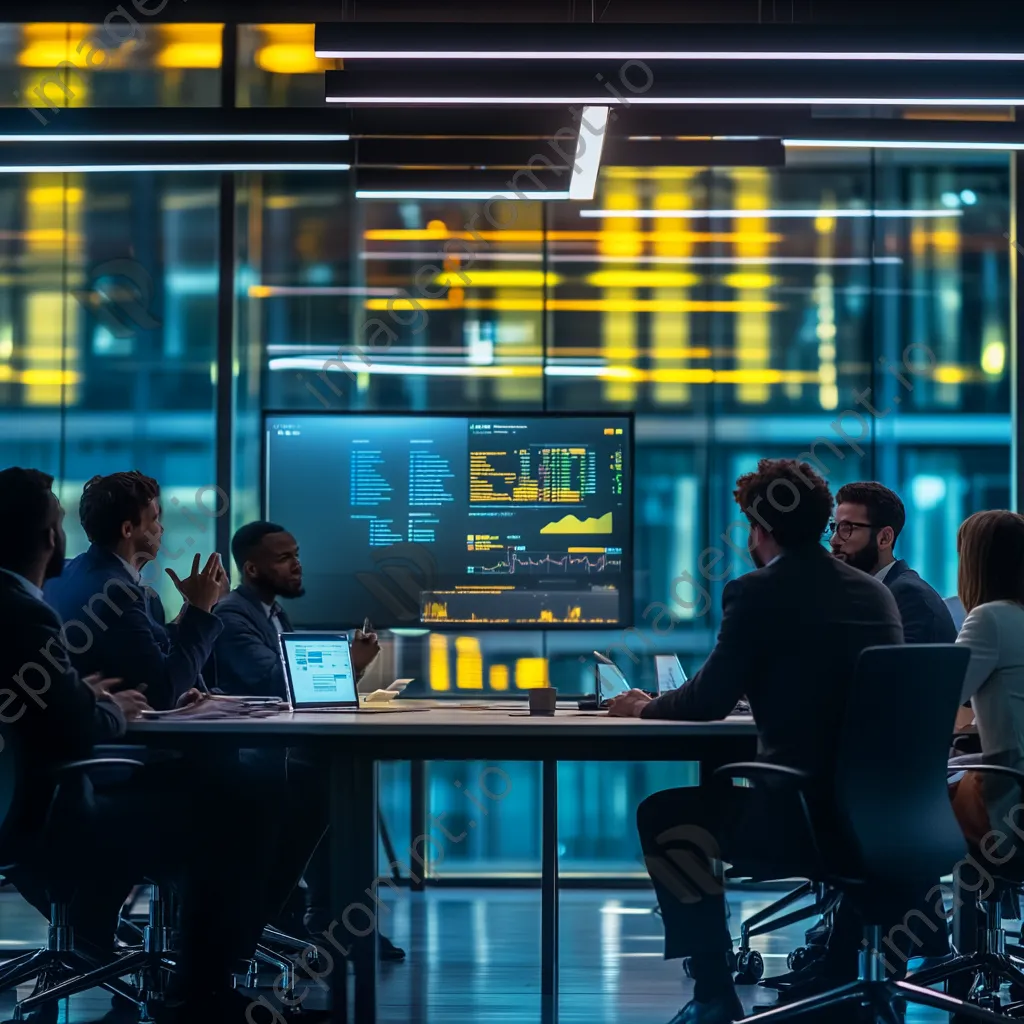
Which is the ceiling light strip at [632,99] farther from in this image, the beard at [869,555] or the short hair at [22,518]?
the short hair at [22,518]

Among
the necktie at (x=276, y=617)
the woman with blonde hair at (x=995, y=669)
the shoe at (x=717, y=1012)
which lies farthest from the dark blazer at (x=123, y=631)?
the woman with blonde hair at (x=995, y=669)

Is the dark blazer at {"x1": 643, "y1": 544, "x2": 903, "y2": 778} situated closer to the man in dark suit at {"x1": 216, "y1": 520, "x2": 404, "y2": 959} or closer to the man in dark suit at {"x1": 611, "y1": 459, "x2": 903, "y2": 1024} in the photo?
the man in dark suit at {"x1": 611, "y1": 459, "x2": 903, "y2": 1024}

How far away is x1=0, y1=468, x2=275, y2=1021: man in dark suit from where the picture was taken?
9.86 ft

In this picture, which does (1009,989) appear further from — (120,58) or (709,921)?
(120,58)

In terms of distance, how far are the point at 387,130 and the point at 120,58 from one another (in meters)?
2.52

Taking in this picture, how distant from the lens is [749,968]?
4.23m

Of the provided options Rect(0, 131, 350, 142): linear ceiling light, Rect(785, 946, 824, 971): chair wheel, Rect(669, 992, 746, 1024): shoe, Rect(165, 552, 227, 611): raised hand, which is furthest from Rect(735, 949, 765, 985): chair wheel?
Rect(0, 131, 350, 142): linear ceiling light

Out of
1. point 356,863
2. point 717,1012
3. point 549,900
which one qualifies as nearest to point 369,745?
point 356,863

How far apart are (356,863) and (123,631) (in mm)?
894

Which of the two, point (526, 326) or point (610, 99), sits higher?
point (610, 99)

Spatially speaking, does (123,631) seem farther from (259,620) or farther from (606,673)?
(606,673)

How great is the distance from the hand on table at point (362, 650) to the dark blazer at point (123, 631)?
504mm

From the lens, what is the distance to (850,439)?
6578mm

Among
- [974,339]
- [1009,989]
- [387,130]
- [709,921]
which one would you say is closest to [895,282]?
[974,339]
